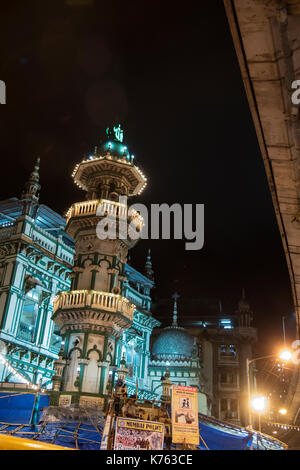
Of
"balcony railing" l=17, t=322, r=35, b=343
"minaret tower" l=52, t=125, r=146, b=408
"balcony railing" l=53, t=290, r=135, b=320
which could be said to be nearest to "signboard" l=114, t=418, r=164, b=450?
"minaret tower" l=52, t=125, r=146, b=408

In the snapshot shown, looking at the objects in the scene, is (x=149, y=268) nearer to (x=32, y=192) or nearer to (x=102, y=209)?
(x=32, y=192)

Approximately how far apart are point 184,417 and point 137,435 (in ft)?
7.62

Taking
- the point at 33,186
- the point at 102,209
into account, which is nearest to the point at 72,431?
the point at 102,209

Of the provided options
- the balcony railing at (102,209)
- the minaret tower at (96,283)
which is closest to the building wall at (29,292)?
the minaret tower at (96,283)

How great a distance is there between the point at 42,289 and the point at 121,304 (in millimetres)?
13341

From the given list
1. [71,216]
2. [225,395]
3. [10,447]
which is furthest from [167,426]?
[225,395]

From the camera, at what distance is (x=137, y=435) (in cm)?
1209

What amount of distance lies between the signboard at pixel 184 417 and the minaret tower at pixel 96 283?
12.0 meters

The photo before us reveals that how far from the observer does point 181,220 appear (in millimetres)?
37562

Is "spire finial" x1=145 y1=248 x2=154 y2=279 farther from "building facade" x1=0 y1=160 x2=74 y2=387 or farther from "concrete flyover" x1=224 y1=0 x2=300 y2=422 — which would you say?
"concrete flyover" x1=224 y1=0 x2=300 y2=422

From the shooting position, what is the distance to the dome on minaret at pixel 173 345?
156 feet

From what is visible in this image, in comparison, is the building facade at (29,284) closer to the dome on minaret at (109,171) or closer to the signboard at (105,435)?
Result: the dome on minaret at (109,171)

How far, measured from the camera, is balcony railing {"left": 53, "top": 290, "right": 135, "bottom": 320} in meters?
26.4

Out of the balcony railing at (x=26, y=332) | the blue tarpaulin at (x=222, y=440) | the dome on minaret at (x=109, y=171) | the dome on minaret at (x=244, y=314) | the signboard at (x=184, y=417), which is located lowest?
the blue tarpaulin at (x=222, y=440)
